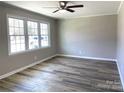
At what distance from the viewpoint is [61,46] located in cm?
679

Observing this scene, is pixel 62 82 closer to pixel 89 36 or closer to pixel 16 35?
pixel 16 35

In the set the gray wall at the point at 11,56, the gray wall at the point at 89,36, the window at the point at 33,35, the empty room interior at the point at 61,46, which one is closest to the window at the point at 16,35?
the empty room interior at the point at 61,46

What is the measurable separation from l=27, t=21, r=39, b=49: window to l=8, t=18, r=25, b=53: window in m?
0.40

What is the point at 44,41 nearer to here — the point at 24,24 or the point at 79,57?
the point at 24,24

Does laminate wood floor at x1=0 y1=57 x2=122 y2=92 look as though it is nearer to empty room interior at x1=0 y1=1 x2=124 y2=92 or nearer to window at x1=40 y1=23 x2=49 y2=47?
empty room interior at x1=0 y1=1 x2=124 y2=92

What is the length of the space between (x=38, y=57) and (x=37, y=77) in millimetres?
1778

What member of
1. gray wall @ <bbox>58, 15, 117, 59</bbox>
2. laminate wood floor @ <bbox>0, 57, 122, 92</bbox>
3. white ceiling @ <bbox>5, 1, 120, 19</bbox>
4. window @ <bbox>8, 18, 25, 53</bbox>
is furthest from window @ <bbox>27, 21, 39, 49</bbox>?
gray wall @ <bbox>58, 15, 117, 59</bbox>

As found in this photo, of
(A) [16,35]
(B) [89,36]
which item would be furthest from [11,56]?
(B) [89,36]

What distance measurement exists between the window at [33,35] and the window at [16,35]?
398 millimetres

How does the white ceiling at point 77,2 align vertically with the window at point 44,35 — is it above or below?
above

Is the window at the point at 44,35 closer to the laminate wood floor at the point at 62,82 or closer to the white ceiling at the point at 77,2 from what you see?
the white ceiling at the point at 77,2

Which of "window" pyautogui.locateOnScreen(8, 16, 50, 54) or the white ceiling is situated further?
"window" pyautogui.locateOnScreen(8, 16, 50, 54)

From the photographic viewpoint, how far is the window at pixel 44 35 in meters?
5.50

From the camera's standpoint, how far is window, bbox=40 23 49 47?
550 cm
